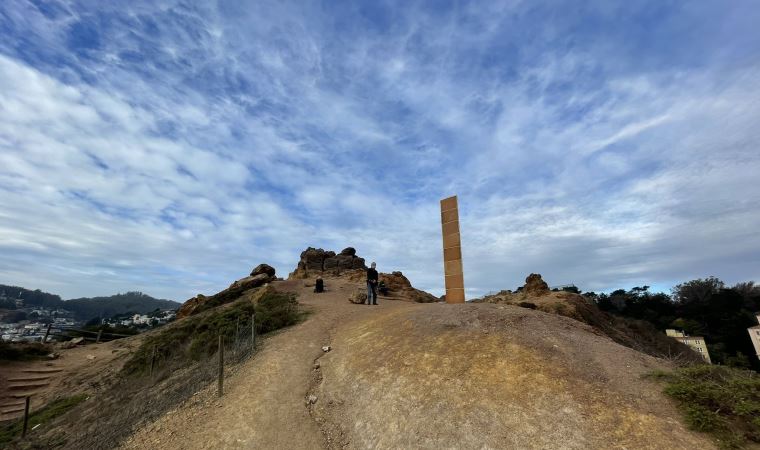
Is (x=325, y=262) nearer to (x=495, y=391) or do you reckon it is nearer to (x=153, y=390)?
(x=153, y=390)

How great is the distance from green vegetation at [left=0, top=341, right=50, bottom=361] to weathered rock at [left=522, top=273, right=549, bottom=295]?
35.7 metres

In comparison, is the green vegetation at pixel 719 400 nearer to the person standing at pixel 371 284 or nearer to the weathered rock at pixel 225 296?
the person standing at pixel 371 284

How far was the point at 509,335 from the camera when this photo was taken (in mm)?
10750

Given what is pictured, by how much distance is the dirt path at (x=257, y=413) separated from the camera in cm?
921

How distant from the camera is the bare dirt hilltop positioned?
7102 mm

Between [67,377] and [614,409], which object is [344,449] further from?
[67,377]

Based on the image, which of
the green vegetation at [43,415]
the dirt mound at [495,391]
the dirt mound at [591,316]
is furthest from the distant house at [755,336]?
the green vegetation at [43,415]

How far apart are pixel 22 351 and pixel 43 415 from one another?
15.5 m

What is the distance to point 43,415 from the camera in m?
17.7

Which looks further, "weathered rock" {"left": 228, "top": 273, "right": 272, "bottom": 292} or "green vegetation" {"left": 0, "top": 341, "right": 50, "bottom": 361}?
"weathered rock" {"left": 228, "top": 273, "right": 272, "bottom": 292}

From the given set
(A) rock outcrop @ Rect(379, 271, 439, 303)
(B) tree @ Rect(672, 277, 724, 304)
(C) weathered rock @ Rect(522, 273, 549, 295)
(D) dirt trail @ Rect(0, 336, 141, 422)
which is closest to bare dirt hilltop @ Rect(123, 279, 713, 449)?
(C) weathered rock @ Rect(522, 273, 549, 295)

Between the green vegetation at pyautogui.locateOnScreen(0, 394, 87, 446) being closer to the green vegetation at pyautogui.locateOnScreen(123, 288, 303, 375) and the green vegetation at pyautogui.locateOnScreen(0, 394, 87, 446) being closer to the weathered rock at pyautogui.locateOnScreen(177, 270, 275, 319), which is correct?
the green vegetation at pyautogui.locateOnScreen(123, 288, 303, 375)

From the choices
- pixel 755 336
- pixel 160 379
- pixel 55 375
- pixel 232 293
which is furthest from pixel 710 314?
pixel 55 375

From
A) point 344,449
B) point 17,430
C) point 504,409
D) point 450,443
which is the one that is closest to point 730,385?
point 504,409
